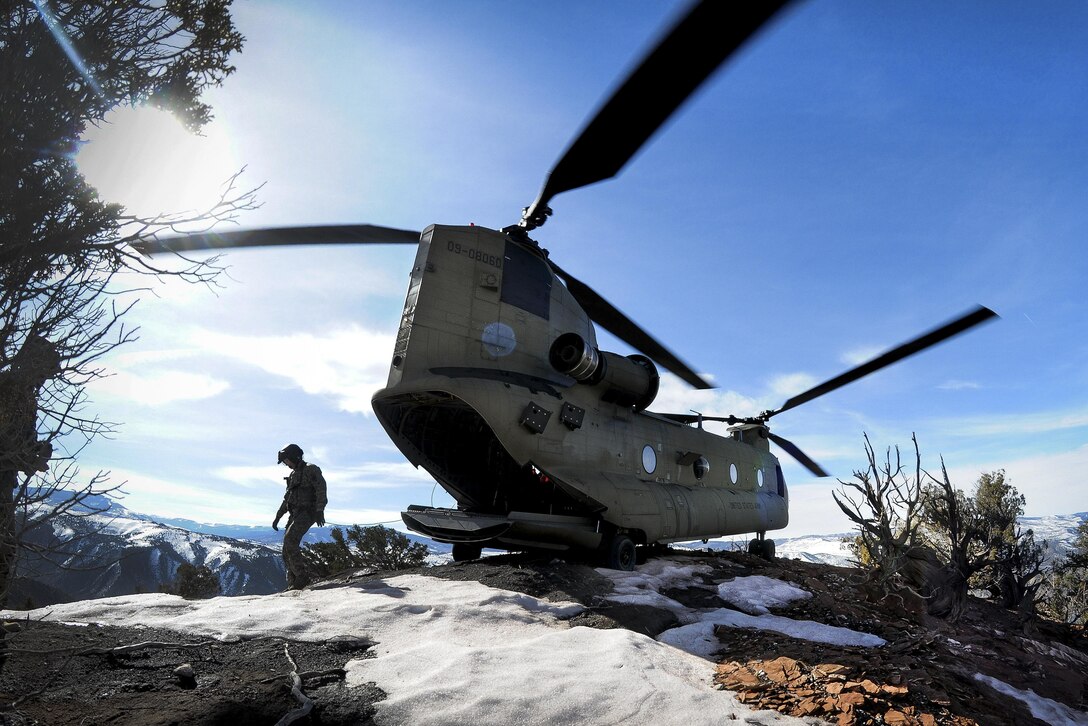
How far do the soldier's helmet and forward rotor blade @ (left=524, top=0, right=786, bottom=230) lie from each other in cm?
740

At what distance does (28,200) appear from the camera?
6.12m

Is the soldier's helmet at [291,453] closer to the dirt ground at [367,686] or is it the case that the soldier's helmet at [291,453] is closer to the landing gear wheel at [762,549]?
the dirt ground at [367,686]

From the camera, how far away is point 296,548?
8711 mm

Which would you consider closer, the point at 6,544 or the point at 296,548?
the point at 6,544

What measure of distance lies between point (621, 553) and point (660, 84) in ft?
24.8

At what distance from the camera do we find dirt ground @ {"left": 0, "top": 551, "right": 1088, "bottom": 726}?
3342 mm

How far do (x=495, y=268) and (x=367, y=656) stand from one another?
5.58m

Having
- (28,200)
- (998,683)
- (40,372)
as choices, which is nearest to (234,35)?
(28,200)

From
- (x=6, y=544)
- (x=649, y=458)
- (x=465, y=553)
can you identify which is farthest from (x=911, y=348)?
(x=6, y=544)

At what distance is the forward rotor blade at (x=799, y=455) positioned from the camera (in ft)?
49.6

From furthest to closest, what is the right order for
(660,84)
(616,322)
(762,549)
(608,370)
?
(762,549) → (616,322) → (608,370) → (660,84)

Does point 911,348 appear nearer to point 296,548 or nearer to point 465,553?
point 465,553

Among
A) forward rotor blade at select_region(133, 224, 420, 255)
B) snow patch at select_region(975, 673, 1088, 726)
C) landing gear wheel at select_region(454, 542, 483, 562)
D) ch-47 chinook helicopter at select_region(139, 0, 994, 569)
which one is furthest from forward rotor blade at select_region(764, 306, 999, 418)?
forward rotor blade at select_region(133, 224, 420, 255)

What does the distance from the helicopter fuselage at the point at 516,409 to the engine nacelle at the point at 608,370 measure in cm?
2
